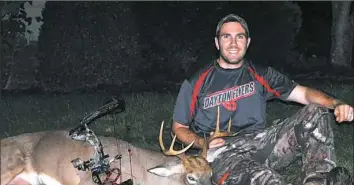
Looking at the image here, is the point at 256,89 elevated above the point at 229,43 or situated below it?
below

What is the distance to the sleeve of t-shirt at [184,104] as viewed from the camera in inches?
196

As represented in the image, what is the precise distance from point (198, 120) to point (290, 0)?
36.5ft

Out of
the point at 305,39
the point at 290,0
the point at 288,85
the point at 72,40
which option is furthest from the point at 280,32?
the point at 288,85

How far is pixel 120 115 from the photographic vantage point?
8836 millimetres

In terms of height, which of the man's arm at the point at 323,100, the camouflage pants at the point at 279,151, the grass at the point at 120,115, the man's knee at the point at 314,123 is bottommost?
the grass at the point at 120,115

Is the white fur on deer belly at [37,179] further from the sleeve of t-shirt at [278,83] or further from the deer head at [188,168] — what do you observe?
the sleeve of t-shirt at [278,83]

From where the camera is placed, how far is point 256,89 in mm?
4949

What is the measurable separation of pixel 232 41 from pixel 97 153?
1300mm

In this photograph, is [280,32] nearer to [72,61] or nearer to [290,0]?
[290,0]

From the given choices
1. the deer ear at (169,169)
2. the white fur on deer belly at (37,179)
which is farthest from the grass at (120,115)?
the white fur on deer belly at (37,179)

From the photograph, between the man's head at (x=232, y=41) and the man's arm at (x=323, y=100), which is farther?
the man's head at (x=232, y=41)

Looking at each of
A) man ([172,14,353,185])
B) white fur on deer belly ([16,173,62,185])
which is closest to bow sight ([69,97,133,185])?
white fur on deer belly ([16,173,62,185])

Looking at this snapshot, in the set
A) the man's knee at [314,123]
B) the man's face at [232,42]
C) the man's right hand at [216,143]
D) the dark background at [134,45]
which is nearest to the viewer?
the man's knee at [314,123]

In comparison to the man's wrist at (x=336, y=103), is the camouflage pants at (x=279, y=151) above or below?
below
